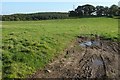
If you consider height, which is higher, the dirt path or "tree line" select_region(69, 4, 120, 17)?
"tree line" select_region(69, 4, 120, 17)

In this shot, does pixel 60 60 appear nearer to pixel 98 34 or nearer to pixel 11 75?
pixel 11 75

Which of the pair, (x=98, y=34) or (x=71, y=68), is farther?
(x=98, y=34)

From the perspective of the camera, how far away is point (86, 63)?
1919cm

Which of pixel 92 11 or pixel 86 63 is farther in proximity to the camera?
pixel 92 11

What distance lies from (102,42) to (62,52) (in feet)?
19.5

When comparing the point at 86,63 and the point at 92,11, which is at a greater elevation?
the point at 92,11

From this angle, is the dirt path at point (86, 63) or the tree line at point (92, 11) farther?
the tree line at point (92, 11)

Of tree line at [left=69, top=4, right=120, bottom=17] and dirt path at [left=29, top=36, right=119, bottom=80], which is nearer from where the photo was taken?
dirt path at [left=29, top=36, right=119, bottom=80]

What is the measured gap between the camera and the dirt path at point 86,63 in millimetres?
16828

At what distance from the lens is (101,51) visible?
73.9 feet

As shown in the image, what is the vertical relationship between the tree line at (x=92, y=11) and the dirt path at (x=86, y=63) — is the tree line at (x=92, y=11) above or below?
above

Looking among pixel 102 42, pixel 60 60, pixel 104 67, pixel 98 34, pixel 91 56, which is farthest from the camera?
pixel 98 34

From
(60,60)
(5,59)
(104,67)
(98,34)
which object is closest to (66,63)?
(60,60)

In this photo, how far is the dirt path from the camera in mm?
16828
